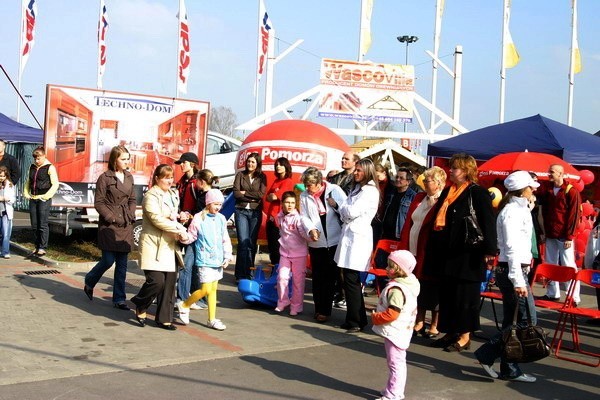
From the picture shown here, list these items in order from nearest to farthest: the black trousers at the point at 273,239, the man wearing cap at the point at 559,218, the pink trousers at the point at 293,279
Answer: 1. the pink trousers at the point at 293,279
2. the man wearing cap at the point at 559,218
3. the black trousers at the point at 273,239

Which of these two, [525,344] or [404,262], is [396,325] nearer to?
[404,262]

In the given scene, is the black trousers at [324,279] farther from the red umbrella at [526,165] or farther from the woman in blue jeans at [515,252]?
the red umbrella at [526,165]

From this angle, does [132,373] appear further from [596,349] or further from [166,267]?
[596,349]

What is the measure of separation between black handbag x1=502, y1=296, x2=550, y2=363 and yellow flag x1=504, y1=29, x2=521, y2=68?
24.2 meters

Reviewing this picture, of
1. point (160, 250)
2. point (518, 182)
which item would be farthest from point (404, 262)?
point (160, 250)

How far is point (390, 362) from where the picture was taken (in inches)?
205

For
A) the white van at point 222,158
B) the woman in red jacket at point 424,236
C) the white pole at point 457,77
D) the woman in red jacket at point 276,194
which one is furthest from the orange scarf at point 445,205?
the white pole at point 457,77

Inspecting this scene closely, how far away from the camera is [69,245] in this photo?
12.9 m

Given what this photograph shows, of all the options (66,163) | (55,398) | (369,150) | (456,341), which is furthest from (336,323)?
(369,150)

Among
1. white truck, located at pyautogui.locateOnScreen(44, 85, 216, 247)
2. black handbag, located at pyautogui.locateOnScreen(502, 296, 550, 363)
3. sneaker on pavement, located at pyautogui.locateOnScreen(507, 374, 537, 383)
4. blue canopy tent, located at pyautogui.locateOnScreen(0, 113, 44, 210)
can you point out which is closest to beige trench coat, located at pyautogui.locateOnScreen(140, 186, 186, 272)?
black handbag, located at pyautogui.locateOnScreen(502, 296, 550, 363)

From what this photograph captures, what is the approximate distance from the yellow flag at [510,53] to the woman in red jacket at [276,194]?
802 inches

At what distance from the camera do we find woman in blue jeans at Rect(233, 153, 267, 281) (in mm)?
9672

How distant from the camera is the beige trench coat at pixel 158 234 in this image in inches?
278

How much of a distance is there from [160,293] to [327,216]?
7.02ft
